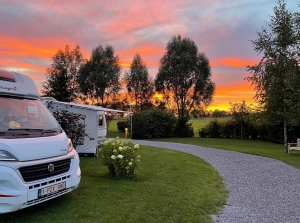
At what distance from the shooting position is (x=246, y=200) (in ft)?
19.4

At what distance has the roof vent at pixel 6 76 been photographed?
4838mm

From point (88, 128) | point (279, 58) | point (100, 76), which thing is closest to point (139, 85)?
point (100, 76)

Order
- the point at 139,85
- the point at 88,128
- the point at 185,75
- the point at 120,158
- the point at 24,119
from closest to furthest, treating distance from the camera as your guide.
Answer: the point at 24,119 → the point at 120,158 → the point at 88,128 → the point at 185,75 → the point at 139,85

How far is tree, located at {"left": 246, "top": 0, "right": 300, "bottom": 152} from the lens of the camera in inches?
592

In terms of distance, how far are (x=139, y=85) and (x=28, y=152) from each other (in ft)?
98.3

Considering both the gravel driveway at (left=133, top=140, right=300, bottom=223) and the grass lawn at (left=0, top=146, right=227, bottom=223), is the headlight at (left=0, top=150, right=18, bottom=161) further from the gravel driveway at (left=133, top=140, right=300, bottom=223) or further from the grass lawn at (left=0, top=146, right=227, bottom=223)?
the gravel driveway at (left=133, top=140, right=300, bottom=223)

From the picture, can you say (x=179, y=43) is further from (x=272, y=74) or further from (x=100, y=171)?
(x=100, y=171)

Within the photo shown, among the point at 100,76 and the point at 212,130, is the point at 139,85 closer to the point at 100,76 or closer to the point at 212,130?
the point at 100,76

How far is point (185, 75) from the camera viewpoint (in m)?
30.7

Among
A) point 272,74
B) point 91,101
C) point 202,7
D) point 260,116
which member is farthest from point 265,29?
point 91,101

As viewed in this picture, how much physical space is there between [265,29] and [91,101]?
72.1 feet

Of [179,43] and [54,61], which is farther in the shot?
[54,61]

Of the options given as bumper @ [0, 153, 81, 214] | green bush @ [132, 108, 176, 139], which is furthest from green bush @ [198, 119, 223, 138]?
bumper @ [0, 153, 81, 214]

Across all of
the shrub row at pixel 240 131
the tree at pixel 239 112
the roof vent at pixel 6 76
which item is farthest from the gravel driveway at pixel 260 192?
the tree at pixel 239 112
